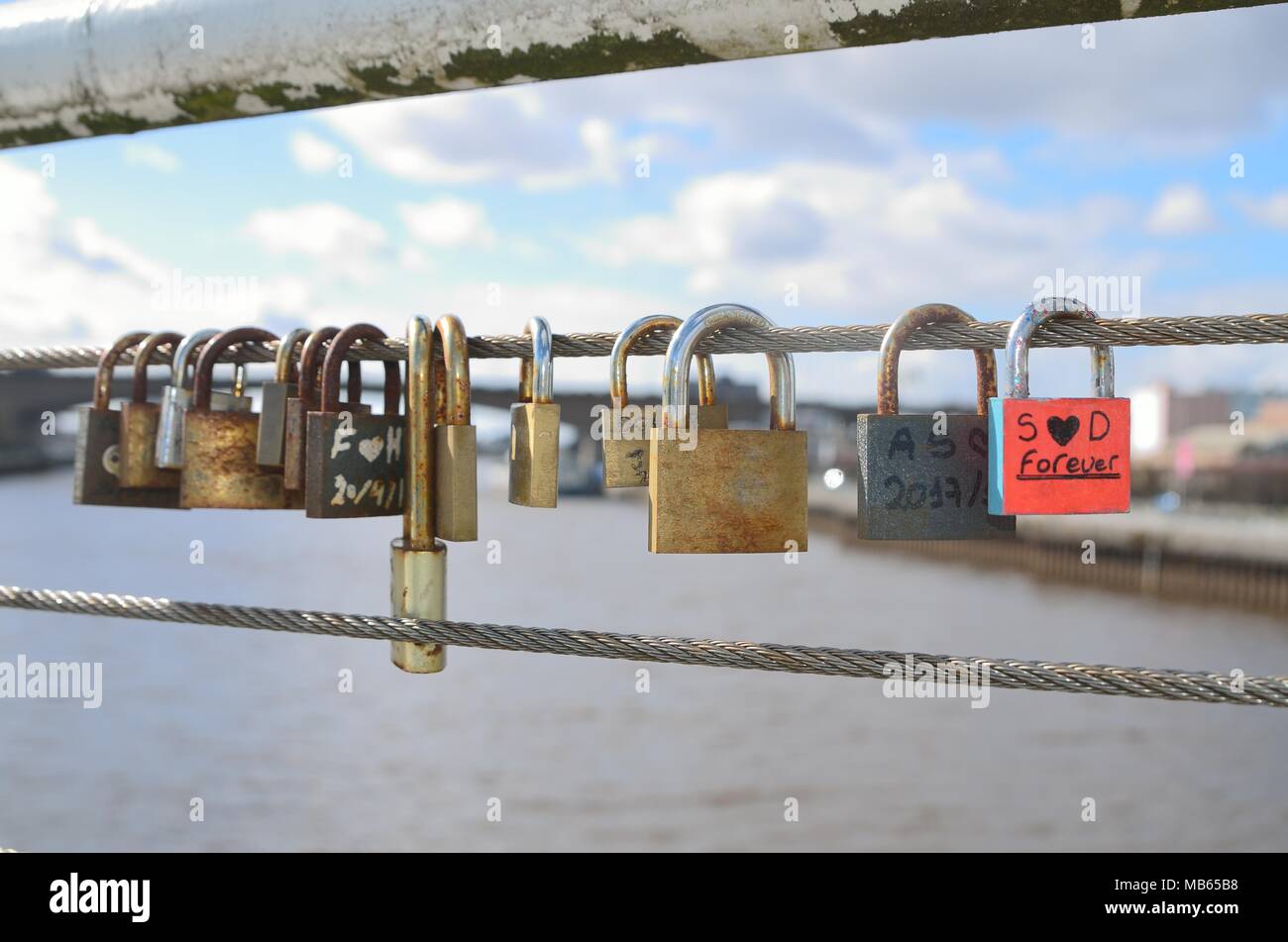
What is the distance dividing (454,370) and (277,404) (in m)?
0.33

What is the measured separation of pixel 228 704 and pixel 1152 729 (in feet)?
41.9

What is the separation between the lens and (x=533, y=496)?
4.92 feet

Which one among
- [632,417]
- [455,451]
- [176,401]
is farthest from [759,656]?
[176,401]

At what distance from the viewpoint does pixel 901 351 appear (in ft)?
4.53

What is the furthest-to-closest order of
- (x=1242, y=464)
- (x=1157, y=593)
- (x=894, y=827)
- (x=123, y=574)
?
(x=1242, y=464) → (x=1157, y=593) → (x=123, y=574) → (x=894, y=827)

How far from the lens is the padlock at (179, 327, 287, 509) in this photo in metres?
1.73

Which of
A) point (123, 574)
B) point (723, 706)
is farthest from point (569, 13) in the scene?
point (123, 574)

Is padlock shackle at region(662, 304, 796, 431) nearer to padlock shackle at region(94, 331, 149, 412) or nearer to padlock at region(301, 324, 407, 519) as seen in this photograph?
padlock at region(301, 324, 407, 519)

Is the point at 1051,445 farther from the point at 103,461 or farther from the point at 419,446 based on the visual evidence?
the point at 103,461

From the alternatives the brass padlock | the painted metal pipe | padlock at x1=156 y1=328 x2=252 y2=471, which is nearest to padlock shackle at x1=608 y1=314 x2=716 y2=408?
the brass padlock

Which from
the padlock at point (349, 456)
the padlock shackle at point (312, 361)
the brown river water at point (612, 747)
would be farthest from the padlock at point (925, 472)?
the brown river water at point (612, 747)

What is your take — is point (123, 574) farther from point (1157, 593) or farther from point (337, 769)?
point (1157, 593)
